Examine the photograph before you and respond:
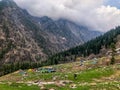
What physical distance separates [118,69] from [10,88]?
46.7 m

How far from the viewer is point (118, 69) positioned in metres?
90.0

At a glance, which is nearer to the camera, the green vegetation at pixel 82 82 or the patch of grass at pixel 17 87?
the patch of grass at pixel 17 87

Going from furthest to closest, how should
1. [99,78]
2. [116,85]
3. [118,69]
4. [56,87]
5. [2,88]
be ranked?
[118,69]
[99,78]
[116,85]
[56,87]
[2,88]

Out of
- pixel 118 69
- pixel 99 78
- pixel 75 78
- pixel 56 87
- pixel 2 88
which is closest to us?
pixel 2 88

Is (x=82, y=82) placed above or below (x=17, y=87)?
below

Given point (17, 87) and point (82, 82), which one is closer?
point (17, 87)

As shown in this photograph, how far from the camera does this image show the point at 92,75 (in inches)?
3140

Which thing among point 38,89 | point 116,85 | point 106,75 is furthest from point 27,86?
point 106,75

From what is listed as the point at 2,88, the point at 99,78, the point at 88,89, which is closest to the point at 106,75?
the point at 99,78

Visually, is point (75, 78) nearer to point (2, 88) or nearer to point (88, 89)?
point (88, 89)

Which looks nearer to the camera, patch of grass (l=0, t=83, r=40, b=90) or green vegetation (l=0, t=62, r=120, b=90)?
patch of grass (l=0, t=83, r=40, b=90)

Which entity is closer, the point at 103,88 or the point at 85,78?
the point at 103,88

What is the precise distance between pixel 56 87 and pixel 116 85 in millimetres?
13715

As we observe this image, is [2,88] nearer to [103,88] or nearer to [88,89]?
[88,89]
